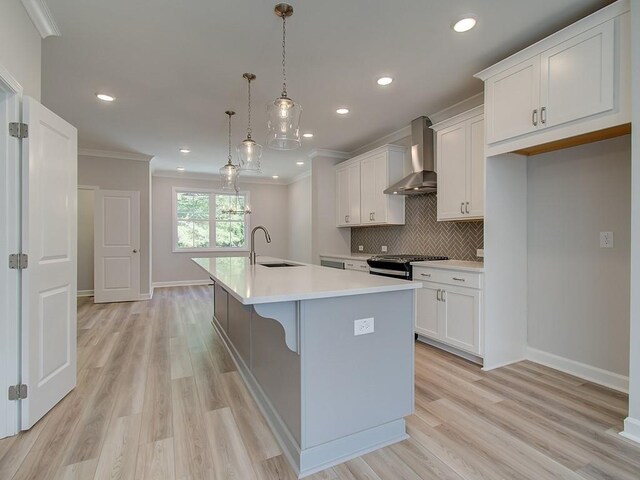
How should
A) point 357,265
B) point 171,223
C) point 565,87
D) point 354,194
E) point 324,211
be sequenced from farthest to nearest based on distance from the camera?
point 171,223 < point 324,211 < point 354,194 < point 357,265 < point 565,87

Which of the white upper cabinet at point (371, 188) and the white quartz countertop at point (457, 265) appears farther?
the white upper cabinet at point (371, 188)

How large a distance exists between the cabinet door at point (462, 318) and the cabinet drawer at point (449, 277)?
2.2 inches

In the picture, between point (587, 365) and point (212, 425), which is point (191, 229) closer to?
point (212, 425)

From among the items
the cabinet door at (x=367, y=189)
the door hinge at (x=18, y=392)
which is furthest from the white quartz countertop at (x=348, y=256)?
the door hinge at (x=18, y=392)

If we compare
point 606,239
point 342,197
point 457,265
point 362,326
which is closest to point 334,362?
point 362,326

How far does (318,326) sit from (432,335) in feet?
7.02

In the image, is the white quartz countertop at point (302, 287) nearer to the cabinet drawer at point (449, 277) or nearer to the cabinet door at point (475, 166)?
the cabinet drawer at point (449, 277)

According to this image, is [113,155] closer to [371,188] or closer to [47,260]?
[47,260]

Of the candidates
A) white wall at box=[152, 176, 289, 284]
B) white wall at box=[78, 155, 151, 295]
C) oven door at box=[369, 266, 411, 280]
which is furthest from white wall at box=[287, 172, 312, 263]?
oven door at box=[369, 266, 411, 280]

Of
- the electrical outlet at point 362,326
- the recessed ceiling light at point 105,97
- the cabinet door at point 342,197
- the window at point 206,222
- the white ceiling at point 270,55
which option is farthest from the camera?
the window at point 206,222

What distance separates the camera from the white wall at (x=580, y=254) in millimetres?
2430

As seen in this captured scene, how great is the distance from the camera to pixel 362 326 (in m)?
1.77

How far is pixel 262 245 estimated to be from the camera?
8586 mm

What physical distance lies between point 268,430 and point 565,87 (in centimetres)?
294
